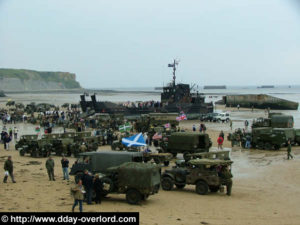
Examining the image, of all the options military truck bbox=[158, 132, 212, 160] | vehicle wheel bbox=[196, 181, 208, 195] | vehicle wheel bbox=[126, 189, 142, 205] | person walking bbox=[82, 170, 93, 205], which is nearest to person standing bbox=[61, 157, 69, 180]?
person walking bbox=[82, 170, 93, 205]

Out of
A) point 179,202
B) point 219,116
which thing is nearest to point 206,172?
point 179,202

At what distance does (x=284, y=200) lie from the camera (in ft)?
48.1

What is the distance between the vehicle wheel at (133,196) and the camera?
1323 cm

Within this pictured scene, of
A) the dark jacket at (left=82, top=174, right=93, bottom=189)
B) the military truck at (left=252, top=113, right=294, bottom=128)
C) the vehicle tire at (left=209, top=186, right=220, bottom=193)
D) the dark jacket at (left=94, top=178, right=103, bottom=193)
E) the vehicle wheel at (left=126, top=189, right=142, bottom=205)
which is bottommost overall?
the vehicle tire at (left=209, top=186, right=220, bottom=193)

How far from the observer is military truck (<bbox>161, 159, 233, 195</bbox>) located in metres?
15.4

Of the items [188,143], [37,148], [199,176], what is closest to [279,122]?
[188,143]

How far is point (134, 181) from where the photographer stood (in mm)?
13297

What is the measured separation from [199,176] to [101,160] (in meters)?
3.69

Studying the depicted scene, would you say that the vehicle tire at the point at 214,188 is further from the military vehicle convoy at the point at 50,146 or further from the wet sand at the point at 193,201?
the military vehicle convoy at the point at 50,146

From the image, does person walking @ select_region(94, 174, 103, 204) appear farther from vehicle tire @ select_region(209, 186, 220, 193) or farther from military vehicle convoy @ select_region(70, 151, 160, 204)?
vehicle tire @ select_region(209, 186, 220, 193)

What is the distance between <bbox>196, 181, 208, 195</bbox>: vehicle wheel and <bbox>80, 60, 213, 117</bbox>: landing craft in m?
38.2

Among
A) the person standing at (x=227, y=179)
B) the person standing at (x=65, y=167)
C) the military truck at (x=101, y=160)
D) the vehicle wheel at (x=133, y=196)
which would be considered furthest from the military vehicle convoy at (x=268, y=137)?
the vehicle wheel at (x=133, y=196)

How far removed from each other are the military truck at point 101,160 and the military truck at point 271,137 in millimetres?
14740

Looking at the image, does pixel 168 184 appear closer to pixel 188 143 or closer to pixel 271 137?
pixel 188 143
